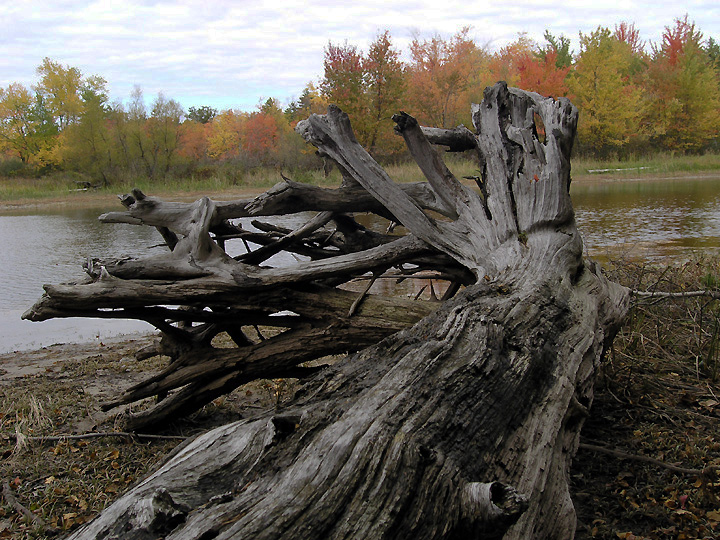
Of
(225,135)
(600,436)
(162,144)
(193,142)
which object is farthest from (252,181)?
(600,436)

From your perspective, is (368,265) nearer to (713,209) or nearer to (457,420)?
(457,420)

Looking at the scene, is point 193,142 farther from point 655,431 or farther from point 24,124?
point 655,431

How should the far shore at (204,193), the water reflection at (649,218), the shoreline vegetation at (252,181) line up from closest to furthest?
1. the water reflection at (649,218)
2. the far shore at (204,193)
3. the shoreline vegetation at (252,181)

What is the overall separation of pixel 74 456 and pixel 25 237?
12797 mm

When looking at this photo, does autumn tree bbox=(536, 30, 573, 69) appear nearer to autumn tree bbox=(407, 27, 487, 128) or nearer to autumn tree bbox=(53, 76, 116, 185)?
autumn tree bbox=(407, 27, 487, 128)

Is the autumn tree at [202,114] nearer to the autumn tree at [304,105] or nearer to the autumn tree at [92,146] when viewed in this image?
the autumn tree at [304,105]

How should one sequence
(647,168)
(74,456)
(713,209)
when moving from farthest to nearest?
(647,168), (713,209), (74,456)

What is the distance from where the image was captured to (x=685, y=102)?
1473 inches

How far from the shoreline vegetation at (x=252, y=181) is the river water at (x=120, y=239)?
16.1 ft

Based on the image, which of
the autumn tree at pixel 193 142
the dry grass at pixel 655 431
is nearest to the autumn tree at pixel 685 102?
the autumn tree at pixel 193 142

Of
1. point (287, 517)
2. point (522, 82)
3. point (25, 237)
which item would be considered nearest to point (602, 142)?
point (522, 82)

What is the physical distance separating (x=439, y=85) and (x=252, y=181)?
17.3 meters

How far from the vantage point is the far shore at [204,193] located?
24.0m

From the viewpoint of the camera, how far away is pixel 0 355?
231 inches
